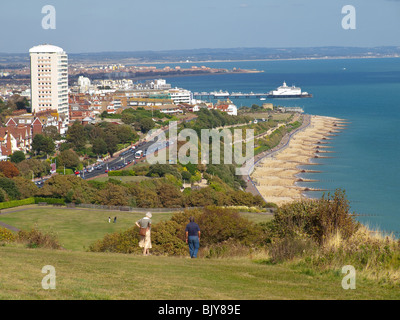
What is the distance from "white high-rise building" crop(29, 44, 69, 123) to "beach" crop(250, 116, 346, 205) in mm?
19121

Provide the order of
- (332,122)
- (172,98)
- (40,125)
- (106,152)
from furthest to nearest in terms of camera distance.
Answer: (172,98), (332,122), (40,125), (106,152)

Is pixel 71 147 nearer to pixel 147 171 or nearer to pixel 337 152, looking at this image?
pixel 147 171

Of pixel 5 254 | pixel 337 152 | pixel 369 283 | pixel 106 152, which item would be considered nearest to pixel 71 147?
pixel 106 152

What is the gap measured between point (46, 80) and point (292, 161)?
23.0 meters

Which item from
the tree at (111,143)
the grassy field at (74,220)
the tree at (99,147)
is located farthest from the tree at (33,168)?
the grassy field at (74,220)

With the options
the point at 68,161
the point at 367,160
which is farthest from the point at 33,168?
the point at 367,160

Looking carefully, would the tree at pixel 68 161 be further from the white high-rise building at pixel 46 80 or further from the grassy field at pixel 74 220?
the white high-rise building at pixel 46 80

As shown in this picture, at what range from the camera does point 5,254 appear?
7.46m

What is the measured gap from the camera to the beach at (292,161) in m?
30.2

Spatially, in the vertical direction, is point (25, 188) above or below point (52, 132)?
below

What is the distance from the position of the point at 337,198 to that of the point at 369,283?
219 cm

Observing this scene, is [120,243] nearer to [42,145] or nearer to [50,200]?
[50,200]

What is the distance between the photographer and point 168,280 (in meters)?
5.80

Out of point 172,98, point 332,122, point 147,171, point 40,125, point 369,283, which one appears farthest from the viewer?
point 172,98
